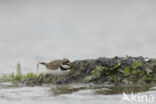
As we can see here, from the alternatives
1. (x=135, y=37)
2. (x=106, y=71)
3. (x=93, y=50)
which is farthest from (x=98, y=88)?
(x=135, y=37)

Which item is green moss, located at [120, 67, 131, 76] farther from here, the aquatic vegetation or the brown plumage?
the brown plumage

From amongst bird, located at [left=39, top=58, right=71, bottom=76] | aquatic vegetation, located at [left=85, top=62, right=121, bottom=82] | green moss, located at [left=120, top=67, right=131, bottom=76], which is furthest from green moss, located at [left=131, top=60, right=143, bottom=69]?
bird, located at [left=39, top=58, right=71, bottom=76]

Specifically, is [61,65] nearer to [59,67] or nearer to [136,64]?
[59,67]

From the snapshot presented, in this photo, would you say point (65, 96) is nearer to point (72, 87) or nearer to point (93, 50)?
point (72, 87)

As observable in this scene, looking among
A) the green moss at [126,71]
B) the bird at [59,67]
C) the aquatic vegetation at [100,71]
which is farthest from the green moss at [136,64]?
the bird at [59,67]

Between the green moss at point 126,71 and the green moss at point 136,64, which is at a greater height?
the green moss at point 136,64

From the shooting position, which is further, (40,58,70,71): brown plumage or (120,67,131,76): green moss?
(40,58,70,71): brown plumage

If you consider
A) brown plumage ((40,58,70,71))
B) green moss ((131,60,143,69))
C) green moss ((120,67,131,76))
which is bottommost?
green moss ((120,67,131,76))

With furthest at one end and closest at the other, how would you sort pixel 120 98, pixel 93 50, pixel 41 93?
pixel 93 50 → pixel 41 93 → pixel 120 98

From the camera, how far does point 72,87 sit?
1299 centimetres

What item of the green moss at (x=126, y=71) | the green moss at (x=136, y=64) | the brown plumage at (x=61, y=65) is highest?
the brown plumage at (x=61, y=65)

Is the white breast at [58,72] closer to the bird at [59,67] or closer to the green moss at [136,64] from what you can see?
the bird at [59,67]

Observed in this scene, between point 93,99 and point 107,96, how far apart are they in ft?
1.42

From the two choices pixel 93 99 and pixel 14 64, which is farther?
pixel 14 64
